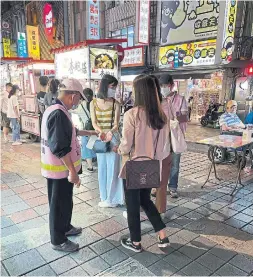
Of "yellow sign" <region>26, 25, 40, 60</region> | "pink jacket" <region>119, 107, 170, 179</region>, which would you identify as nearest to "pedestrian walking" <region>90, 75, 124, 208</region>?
"pink jacket" <region>119, 107, 170, 179</region>

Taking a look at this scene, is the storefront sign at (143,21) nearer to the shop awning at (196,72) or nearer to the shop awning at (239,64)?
the shop awning at (196,72)

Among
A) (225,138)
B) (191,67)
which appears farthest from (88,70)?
(191,67)

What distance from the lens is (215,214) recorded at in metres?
3.47

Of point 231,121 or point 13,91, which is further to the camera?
point 13,91

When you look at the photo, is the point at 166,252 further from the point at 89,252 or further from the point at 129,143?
the point at 129,143

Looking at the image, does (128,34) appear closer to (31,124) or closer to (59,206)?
(31,124)

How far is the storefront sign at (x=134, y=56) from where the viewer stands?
597 inches

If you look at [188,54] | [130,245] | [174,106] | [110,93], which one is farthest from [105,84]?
[188,54]

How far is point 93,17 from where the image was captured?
12.5 m

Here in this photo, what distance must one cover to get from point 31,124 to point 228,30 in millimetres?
8369

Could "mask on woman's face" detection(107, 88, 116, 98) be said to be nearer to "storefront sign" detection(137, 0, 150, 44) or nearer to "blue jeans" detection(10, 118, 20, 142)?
"blue jeans" detection(10, 118, 20, 142)

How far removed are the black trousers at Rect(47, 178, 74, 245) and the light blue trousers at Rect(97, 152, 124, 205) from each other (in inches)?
37.4

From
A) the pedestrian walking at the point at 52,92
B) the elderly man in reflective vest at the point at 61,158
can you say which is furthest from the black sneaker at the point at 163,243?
the pedestrian walking at the point at 52,92

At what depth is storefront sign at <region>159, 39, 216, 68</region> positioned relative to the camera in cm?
1191
